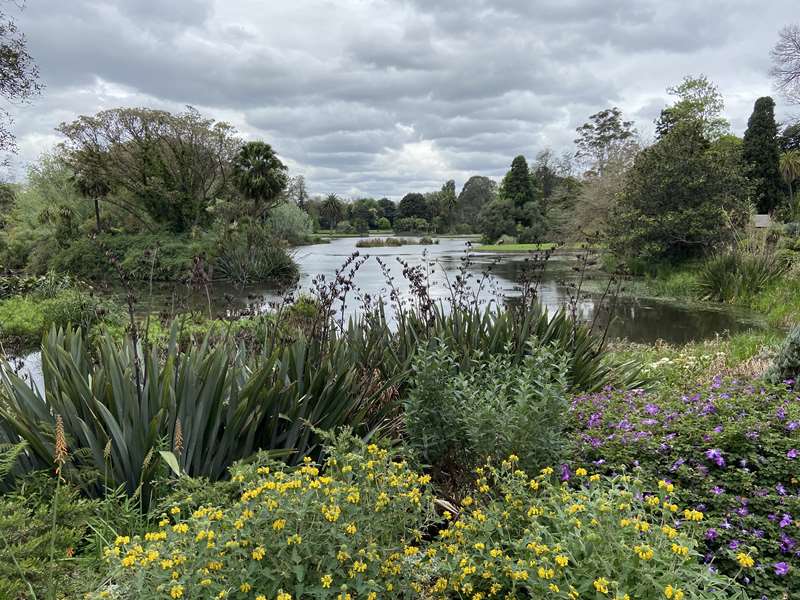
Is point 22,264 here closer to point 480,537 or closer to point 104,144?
point 104,144

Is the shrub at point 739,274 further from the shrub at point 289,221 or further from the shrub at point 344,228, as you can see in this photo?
the shrub at point 344,228

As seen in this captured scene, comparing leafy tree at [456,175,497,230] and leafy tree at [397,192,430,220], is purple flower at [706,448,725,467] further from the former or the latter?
leafy tree at [397,192,430,220]

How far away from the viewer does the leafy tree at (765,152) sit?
1102 inches

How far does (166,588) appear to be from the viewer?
146cm

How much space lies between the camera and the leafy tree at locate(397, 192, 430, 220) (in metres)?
105

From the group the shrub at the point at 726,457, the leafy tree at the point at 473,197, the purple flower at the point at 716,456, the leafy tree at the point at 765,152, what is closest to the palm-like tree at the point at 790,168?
the leafy tree at the point at 765,152

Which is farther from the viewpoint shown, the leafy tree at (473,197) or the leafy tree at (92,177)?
the leafy tree at (473,197)

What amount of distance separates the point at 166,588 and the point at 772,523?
227 cm

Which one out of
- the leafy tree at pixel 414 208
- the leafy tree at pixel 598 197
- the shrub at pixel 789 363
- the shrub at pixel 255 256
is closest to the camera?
the shrub at pixel 789 363

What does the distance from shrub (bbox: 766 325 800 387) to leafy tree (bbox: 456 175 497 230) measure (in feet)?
310

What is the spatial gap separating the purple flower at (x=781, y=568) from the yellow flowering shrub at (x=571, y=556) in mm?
181

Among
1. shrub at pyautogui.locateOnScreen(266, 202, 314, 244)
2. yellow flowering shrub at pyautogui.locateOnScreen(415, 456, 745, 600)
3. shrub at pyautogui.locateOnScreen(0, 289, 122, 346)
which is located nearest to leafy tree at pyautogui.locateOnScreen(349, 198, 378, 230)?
shrub at pyautogui.locateOnScreen(266, 202, 314, 244)

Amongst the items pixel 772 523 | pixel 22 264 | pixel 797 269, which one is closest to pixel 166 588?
pixel 772 523

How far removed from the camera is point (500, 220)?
179 feet
